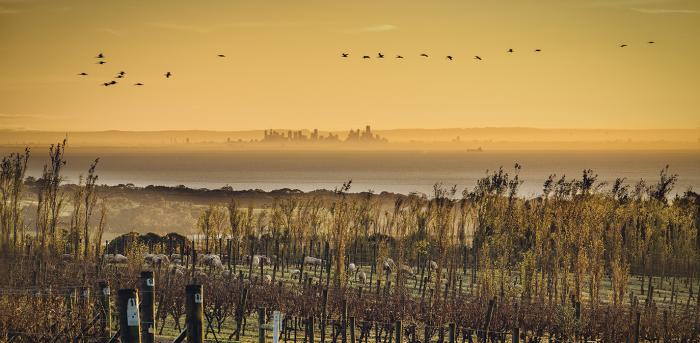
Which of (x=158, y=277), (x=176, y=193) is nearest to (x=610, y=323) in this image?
(x=158, y=277)

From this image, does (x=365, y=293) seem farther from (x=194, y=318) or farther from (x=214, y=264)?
(x=194, y=318)

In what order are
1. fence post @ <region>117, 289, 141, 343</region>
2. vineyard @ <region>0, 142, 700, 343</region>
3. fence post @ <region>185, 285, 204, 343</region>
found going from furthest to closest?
vineyard @ <region>0, 142, 700, 343</region> → fence post @ <region>185, 285, 204, 343</region> → fence post @ <region>117, 289, 141, 343</region>

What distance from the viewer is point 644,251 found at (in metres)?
38.6

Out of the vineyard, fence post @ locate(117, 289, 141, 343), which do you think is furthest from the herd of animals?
fence post @ locate(117, 289, 141, 343)

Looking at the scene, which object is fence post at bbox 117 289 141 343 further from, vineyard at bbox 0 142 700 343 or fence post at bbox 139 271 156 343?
fence post at bbox 139 271 156 343

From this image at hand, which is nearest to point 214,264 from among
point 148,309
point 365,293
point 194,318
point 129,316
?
point 365,293

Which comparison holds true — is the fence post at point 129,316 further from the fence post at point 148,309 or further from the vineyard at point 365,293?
the fence post at point 148,309

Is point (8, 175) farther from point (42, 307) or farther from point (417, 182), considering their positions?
point (417, 182)

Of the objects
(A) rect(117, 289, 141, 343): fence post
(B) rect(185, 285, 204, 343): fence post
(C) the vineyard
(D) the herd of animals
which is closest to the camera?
(A) rect(117, 289, 141, 343): fence post

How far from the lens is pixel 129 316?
16.0 meters

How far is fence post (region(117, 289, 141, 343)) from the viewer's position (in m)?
15.8

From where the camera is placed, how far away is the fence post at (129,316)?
15766 millimetres

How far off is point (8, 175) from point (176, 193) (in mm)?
71037

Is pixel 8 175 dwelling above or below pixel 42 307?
above
